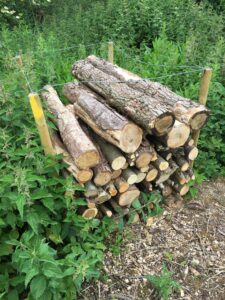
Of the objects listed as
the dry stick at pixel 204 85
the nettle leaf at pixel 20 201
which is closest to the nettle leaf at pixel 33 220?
the nettle leaf at pixel 20 201

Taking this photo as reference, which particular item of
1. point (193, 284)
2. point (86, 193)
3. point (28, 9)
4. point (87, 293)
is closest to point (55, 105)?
point (86, 193)

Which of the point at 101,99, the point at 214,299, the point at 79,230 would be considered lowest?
the point at 214,299

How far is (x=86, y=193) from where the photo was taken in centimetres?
296

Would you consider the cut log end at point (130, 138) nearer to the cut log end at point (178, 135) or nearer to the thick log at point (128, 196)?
the cut log end at point (178, 135)

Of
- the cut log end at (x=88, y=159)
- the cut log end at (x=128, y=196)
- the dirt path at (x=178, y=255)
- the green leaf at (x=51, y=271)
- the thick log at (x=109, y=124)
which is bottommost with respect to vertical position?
the dirt path at (x=178, y=255)

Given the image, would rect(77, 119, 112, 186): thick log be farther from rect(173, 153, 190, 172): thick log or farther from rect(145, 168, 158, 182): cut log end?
rect(173, 153, 190, 172): thick log

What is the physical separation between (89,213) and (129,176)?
52cm

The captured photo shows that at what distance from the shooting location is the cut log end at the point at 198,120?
10.6 ft

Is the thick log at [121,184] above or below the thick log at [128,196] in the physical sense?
above

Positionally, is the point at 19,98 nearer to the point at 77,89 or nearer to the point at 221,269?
the point at 77,89

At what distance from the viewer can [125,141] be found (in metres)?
2.94

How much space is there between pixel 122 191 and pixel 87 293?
955 mm

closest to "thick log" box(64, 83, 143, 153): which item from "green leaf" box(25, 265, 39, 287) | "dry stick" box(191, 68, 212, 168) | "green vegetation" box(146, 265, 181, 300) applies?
"dry stick" box(191, 68, 212, 168)

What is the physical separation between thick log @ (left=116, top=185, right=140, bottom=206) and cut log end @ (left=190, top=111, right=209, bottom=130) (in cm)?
86
